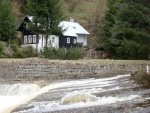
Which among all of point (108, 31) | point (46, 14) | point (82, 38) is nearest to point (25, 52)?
point (46, 14)

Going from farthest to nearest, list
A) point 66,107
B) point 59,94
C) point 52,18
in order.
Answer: point 52,18 → point 59,94 → point 66,107

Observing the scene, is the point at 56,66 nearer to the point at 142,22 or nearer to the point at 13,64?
the point at 13,64

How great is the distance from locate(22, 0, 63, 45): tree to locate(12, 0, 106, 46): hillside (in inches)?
668

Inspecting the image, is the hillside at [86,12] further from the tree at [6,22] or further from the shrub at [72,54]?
the shrub at [72,54]

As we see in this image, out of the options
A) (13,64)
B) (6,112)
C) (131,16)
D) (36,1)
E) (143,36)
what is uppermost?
(36,1)

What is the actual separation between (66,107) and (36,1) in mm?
25041

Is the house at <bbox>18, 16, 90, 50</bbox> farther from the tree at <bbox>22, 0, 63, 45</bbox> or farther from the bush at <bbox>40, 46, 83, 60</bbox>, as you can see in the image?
the bush at <bbox>40, 46, 83, 60</bbox>

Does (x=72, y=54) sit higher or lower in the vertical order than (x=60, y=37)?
lower

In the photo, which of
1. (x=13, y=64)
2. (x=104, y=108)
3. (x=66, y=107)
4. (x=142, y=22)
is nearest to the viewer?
(x=104, y=108)

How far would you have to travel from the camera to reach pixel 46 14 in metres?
35.8

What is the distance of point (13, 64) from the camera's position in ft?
87.6

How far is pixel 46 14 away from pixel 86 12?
117 feet

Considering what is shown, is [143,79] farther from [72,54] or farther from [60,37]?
[60,37]

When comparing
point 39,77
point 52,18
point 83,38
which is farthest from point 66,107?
point 83,38
